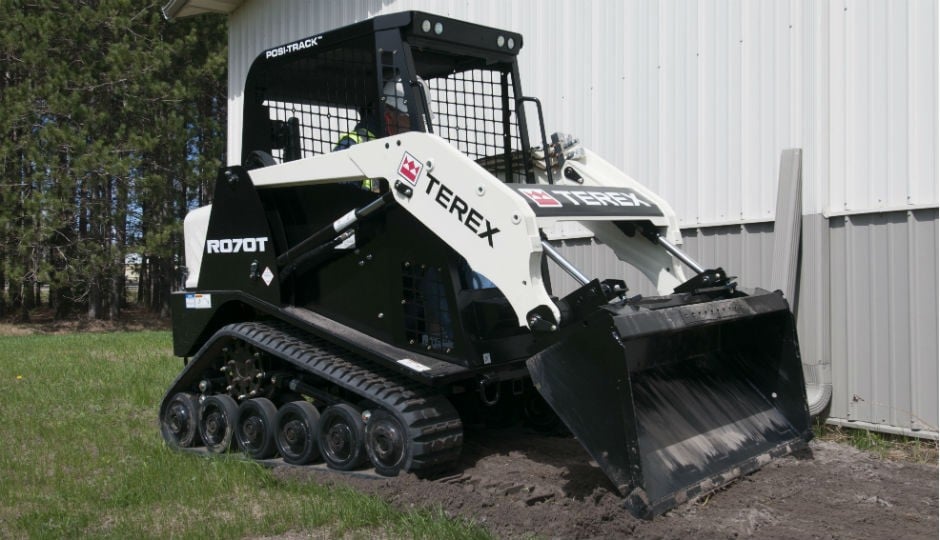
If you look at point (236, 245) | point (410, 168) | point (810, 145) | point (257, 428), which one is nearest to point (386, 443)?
point (257, 428)

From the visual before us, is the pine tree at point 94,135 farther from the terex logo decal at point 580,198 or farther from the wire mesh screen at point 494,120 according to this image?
the terex logo decal at point 580,198

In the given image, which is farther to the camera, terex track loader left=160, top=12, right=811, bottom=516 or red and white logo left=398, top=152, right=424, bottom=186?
red and white logo left=398, top=152, right=424, bottom=186

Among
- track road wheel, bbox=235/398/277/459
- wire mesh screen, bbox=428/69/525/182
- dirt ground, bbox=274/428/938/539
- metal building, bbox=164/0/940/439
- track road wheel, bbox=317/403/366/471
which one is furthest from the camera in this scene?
wire mesh screen, bbox=428/69/525/182

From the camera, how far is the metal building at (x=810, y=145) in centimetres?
613

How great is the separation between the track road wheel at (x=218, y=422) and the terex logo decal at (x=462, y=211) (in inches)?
84.0

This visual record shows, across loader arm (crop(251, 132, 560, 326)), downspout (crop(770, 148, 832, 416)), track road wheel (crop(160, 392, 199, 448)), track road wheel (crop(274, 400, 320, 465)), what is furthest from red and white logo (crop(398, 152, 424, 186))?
downspout (crop(770, 148, 832, 416))

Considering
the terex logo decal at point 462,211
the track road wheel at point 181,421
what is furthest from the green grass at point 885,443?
the track road wheel at point 181,421

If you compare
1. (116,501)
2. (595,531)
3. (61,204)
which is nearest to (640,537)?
(595,531)

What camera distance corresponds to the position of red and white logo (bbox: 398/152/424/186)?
5066 millimetres

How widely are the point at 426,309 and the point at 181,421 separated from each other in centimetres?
217

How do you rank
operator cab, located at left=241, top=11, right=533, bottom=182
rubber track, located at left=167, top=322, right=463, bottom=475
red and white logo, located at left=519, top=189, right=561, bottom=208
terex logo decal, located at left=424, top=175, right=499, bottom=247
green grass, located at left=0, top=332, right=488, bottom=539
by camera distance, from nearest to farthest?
green grass, located at left=0, top=332, right=488, bottom=539 < terex logo decal, located at left=424, top=175, right=499, bottom=247 < red and white logo, located at left=519, top=189, right=561, bottom=208 < rubber track, located at left=167, top=322, right=463, bottom=475 < operator cab, located at left=241, top=11, right=533, bottom=182

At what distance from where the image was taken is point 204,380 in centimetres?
639

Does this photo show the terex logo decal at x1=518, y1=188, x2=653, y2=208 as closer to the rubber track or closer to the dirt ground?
the rubber track

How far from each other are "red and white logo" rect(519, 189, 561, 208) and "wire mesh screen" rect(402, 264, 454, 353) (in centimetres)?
75
